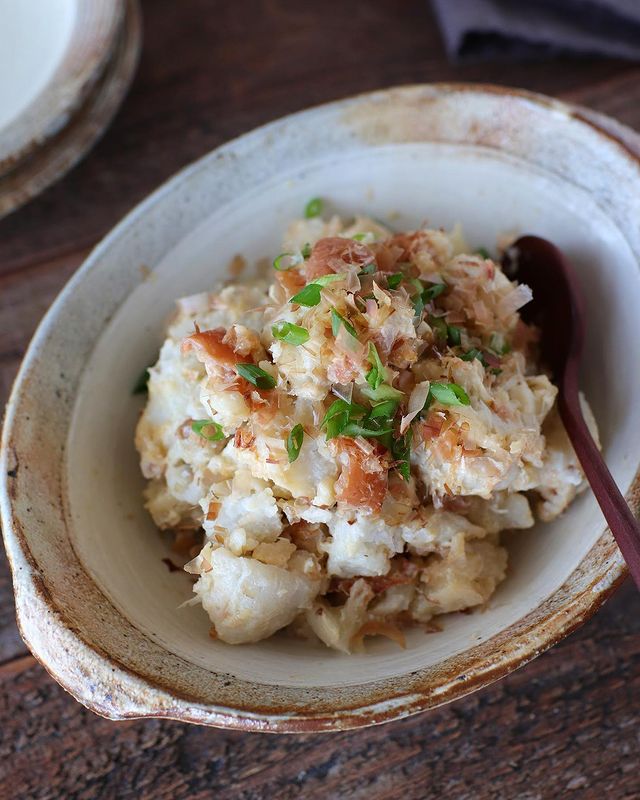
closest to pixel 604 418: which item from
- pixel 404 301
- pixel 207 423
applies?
pixel 404 301

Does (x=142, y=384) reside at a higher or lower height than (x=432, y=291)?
lower

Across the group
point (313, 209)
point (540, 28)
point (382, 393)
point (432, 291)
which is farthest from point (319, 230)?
point (540, 28)

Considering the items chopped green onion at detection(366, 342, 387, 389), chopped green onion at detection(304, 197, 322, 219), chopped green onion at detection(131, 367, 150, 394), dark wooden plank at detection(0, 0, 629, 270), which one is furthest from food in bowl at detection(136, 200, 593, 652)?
dark wooden plank at detection(0, 0, 629, 270)

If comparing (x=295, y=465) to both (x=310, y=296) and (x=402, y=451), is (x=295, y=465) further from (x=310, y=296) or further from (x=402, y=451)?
(x=310, y=296)

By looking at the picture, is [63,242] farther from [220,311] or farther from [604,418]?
[604,418]

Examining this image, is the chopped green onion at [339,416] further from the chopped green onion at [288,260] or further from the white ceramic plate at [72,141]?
the white ceramic plate at [72,141]

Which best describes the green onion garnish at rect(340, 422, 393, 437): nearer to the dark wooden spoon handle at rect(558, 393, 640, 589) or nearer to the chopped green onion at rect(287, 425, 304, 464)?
the chopped green onion at rect(287, 425, 304, 464)

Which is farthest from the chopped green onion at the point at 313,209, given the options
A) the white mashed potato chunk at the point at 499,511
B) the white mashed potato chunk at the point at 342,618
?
the white mashed potato chunk at the point at 342,618
